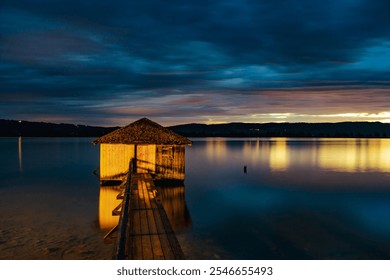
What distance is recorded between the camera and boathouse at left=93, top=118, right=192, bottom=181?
2602cm

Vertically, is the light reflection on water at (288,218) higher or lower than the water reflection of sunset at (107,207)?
lower

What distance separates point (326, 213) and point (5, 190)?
2423 cm

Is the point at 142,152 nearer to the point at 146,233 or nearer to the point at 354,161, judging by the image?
the point at 146,233

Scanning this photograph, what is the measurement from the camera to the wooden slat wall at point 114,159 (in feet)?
85.4

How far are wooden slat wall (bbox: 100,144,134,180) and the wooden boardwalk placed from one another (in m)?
8.87

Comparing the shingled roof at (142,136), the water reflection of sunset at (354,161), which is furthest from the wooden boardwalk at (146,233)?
the water reflection of sunset at (354,161)

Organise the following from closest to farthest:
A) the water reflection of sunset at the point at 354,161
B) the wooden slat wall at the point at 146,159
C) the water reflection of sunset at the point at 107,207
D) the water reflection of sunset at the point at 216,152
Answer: the water reflection of sunset at the point at 107,207, the wooden slat wall at the point at 146,159, the water reflection of sunset at the point at 354,161, the water reflection of sunset at the point at 216,152

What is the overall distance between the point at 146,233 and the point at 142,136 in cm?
1509

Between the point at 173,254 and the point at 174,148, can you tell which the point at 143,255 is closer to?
the point at 173,254

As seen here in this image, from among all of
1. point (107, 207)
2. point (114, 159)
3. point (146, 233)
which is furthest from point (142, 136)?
point (146, 233)

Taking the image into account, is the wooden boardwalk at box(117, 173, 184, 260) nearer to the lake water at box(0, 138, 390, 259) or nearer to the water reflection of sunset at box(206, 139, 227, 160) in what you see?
the lake water at box(0, 138, 390, 259)

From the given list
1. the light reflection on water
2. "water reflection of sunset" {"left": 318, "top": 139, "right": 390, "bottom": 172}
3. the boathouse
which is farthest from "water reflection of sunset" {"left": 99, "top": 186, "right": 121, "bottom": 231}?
"water reflection of sunset" {"left": 318, "top": 139, "right": 390, "bottom": 172}

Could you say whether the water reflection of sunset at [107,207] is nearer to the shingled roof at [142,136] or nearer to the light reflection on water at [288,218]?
the shingled roof at [142,136]
